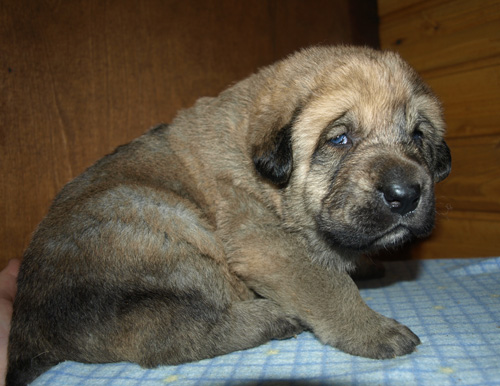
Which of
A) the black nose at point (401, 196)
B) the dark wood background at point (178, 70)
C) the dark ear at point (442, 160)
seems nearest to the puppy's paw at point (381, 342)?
the black nose at point (401, 196)

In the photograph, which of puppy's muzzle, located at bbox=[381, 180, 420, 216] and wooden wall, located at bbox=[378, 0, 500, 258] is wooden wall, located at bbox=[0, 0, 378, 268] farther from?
puppy's muzzle, located at bbox=[381, 180, 420, 216]

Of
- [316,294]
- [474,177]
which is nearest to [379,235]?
[316,294]

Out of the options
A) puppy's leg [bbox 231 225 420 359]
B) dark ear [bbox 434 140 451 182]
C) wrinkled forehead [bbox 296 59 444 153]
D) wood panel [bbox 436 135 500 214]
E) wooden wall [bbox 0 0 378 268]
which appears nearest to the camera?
puppy's leg [bbox 231 225 420 359]

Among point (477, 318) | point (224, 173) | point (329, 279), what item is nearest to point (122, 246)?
point (224, 173)

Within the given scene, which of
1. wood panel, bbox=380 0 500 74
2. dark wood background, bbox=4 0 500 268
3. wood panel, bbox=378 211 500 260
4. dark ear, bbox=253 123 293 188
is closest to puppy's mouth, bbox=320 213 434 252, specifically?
dark ear, bbox=253 123 293 188

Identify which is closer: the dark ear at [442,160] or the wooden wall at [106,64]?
the dark ear at [442,160]

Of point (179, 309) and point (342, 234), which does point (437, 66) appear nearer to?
point (342, 234)

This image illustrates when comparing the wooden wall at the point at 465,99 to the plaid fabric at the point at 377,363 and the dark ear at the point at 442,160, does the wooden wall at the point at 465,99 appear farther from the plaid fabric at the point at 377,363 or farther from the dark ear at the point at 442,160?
the plaid fabric at the point at 377,363
